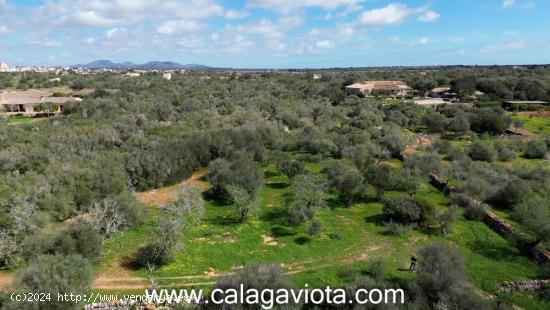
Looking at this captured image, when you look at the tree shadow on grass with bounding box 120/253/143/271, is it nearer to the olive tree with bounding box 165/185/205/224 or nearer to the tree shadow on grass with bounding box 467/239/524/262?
the olive tree with bounding box 165/185/205/224

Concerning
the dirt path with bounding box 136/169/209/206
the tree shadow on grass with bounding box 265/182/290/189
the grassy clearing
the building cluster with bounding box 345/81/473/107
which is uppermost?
the building cluster with bounding box 345/81/473/107

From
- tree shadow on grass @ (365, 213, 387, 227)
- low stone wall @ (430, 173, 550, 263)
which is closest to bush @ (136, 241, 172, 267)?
tree shadow on grass @ (365, 213, 387, 227)

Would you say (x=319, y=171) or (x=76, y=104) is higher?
(x=76, y=104)

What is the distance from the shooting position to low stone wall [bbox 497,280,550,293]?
54.4ft

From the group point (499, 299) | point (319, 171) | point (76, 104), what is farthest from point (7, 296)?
point (76, 104)

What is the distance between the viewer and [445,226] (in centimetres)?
2239

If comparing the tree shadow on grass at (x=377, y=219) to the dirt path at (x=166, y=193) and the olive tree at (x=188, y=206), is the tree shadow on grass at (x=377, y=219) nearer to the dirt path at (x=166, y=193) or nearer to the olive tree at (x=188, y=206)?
the olive tree at (x=188, y=206)

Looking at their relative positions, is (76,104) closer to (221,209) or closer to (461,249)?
(221,209)

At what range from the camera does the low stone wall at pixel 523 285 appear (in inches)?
653

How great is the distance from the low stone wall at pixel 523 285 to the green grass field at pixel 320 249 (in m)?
0.42

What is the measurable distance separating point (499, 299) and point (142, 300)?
46.1 feet

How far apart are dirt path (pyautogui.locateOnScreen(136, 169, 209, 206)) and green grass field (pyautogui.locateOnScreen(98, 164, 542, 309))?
4717 mm

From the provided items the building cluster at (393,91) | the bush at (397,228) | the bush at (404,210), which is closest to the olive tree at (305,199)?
the bush at (404,210)

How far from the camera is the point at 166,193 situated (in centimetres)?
3045
